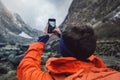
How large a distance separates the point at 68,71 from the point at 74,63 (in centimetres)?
12

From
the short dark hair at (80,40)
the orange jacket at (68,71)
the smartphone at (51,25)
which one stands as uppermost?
the smartphone at (51,25)

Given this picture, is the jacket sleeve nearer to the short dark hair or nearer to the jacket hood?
the jacket hood

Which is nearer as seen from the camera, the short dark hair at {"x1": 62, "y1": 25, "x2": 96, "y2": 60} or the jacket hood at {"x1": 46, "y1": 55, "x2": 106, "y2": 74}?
the jacket hood at {"x1": 46, "y1": 55, "x2": 106, "y2": 74}

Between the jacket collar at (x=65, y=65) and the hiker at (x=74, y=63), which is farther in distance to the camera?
the jacket collar at (x=65, y=65)

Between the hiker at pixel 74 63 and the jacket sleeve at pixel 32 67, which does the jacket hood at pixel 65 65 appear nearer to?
the hiker at pixel 74 63

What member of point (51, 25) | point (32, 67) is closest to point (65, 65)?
point (32, 67)

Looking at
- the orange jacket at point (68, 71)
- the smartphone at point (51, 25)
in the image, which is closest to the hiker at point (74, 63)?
the orange jacket at point (68, 71)

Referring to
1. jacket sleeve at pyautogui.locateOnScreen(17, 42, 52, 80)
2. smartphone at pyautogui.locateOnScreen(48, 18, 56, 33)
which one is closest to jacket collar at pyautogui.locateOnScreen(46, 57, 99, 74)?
jacket sleeve at pyautogui.locateOnScreen(17, 42, 52, 80)

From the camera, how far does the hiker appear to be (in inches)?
163

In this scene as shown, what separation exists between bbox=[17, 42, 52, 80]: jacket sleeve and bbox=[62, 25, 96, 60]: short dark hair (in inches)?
17.3

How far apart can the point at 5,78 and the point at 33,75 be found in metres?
25.2

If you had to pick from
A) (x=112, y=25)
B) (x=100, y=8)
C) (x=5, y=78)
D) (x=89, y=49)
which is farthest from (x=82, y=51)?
(x=100, y=8)

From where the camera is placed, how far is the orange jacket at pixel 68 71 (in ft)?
13.3

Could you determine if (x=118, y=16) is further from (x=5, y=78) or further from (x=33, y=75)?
(x=33, y=75)
